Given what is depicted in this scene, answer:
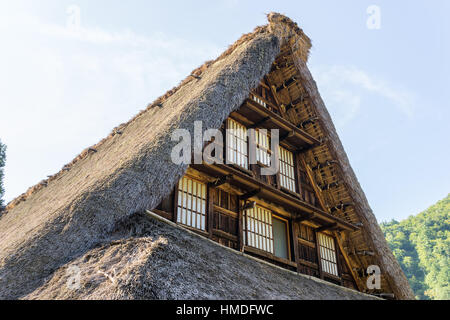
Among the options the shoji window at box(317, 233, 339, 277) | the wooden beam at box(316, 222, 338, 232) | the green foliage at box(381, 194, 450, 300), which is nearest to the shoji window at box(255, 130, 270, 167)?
the wooden beam at box(316, 222, 338, 232)

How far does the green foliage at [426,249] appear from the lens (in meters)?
37.3

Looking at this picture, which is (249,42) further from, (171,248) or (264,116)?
(171,248)

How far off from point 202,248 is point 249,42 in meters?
4.86

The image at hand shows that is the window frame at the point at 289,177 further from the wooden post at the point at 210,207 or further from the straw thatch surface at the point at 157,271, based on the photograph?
the straw thatch surface at the point at 157,271

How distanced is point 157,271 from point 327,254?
21.3 ft

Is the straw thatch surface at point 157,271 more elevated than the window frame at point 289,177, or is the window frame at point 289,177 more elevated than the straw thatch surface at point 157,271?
the window frame at point 289,177

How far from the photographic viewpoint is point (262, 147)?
30.3 feet

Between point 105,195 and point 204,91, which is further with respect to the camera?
point 204,91

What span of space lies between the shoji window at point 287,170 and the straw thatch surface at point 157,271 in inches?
138

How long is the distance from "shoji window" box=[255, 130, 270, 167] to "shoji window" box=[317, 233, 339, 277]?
224 centimetres

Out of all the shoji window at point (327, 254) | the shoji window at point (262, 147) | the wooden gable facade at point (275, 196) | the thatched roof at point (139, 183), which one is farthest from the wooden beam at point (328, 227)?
the shoji window at point (262, 147)

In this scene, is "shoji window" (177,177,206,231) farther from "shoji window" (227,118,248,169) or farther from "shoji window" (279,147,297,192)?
"shoji window" (279,147,297,192)
